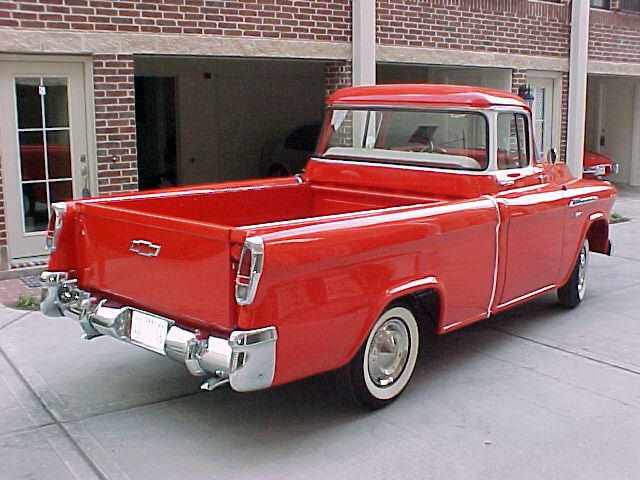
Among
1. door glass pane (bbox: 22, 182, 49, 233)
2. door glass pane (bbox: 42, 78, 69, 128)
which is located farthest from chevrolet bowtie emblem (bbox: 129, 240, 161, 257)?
door glass pane (bbox: 42, 78, 69, 128)

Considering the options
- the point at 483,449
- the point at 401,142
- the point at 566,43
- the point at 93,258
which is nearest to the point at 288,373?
the point at 483,449

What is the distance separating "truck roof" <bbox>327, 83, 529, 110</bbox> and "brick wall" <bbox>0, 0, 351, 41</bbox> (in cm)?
283

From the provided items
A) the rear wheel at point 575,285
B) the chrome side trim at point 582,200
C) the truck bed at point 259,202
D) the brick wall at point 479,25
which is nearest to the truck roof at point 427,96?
the truck bed at point 259,202

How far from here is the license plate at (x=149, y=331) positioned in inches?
164

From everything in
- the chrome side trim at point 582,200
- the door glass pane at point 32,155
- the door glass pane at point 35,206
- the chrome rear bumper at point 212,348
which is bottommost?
the chrome rear bumper at point 212,348

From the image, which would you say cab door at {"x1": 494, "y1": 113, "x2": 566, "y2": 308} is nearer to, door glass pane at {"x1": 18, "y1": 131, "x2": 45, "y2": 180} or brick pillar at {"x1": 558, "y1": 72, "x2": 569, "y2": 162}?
door glass pane at {"x1": 18, "y1": 131, "x2": 45, "y2": 180}

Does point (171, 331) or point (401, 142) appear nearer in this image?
point (171, 331)

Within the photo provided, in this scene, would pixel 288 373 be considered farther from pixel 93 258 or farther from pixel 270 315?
pixel 93 258

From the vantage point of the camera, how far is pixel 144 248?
4262 mm

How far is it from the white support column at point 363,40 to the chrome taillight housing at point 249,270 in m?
6.52

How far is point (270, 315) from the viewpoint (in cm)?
377

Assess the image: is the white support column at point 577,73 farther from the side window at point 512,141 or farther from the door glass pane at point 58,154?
the door glass pane at point 58,154

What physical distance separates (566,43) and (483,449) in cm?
1009

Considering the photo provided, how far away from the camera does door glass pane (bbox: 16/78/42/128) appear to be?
7.71m
